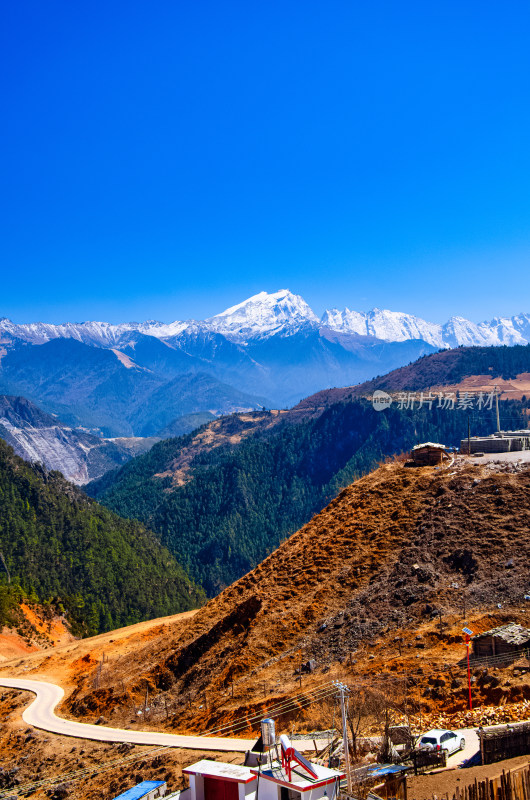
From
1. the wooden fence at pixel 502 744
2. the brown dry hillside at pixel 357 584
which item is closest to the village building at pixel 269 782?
the wooden fence at pixel 502 744

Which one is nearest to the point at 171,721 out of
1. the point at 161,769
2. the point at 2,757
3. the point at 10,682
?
the point at 161,769

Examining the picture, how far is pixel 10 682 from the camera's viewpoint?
53.1m

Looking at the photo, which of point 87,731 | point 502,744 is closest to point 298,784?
point 502,744

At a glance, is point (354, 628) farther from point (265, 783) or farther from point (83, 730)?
point (83, 730)

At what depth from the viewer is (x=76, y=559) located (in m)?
137

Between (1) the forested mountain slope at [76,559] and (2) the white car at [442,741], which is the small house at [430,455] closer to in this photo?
(2) the white car at [442,741]

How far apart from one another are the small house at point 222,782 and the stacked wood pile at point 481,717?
7818 millimetres

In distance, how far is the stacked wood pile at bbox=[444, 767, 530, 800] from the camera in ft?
61.1

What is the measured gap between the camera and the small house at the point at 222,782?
2077cm

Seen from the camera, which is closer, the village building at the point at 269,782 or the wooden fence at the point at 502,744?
the village building at the point at 269,782

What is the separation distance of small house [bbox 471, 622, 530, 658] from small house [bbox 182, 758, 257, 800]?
40.8 ft

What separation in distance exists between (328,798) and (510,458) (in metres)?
34.4

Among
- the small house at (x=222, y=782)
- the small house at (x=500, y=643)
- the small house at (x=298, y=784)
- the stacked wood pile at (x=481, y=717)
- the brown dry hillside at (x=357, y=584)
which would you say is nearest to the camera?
the small house at (x=298, y=784)

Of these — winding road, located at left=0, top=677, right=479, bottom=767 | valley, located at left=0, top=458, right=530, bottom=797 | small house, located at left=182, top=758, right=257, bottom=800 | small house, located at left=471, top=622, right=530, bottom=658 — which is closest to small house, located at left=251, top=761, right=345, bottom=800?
small house, located at left=182, top=758, right=257, bottom=800
